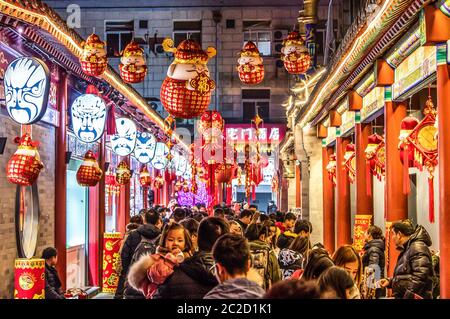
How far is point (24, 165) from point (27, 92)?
1.10m

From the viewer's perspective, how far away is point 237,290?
14.9 ft

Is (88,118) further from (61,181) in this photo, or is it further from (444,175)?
(444,175)

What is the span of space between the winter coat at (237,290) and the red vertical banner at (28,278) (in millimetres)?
6107

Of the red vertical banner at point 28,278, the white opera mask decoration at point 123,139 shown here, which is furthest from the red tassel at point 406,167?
the white opera mask decoration at point 123,139

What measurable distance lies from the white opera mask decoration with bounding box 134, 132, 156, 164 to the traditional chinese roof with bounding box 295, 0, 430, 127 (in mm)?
5285

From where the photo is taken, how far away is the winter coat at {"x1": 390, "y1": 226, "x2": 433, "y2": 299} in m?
8.45

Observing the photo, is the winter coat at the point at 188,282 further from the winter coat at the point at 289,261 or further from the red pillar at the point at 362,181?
the red pillar at the point at 362,181

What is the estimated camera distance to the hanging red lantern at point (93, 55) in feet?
39.9

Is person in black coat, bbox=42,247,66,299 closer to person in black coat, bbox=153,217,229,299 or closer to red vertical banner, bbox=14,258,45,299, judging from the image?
red vertical banner, bbox=14,258,45,299

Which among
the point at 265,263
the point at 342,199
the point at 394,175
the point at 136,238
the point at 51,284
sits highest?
the point at 394,175

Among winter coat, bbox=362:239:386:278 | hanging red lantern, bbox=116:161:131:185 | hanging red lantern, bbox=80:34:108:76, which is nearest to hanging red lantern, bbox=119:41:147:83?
hanging red lantern, bbox=80:34:108:76

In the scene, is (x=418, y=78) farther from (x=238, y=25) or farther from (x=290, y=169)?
(x=238, y=25)

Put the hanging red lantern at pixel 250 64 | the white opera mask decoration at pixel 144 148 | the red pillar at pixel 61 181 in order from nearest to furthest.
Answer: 1. the red pillar at pixel 61 181
2. the hanging red lantern at pixel 250 64
3. the white opera mask decoration at pixel 144 148

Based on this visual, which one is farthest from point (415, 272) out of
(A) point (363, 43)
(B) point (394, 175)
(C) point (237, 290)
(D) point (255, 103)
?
(D) point (255, 103)
